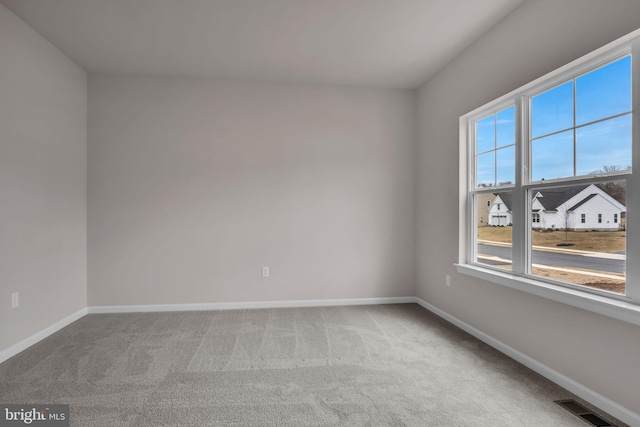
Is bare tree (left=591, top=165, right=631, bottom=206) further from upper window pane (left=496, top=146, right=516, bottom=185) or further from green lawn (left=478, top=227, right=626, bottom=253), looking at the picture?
upper window pane (left=496, top=146, right=516, bottom=185)

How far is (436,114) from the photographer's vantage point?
4078 mm

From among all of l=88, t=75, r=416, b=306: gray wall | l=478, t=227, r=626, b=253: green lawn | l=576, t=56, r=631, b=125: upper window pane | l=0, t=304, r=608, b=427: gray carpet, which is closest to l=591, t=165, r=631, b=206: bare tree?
l=478, t=227, r=626, b=253: green lawn

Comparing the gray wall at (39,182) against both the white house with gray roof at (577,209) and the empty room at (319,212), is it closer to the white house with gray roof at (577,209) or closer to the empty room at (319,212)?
the empty room at (319,212)

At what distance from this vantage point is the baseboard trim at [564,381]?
76.2 inches

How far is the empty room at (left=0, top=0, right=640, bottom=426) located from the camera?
212cm

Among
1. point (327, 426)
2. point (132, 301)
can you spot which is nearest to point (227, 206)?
point (132, 301)

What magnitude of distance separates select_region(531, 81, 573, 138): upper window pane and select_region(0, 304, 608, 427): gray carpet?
72.7 inches

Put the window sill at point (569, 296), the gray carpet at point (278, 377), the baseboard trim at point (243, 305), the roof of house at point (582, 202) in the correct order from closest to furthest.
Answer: the window sill at point (569, 296) → the gray carpet at point (278, 377) → the roof of house at point (582, 202) → the baseboard trim at point (243, 305)

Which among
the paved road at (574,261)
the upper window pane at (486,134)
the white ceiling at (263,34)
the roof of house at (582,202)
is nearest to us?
the paved road at (574,261)

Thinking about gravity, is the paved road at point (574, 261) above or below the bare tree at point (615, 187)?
below

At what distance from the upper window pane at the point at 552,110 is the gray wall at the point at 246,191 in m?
1.97

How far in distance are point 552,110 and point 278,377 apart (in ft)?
9.37

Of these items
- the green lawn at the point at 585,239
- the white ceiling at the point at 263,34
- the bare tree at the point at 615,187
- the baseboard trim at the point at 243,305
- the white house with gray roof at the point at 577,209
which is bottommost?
the baseboard trim at the point at 243,305

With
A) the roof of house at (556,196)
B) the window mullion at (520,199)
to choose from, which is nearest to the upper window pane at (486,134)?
the window mullion at (520,199)
